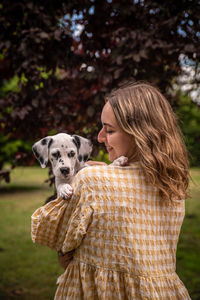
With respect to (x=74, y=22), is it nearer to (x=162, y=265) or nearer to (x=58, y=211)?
(x=58, y=211)

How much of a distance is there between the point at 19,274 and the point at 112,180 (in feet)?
16.6

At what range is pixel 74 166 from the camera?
193 cm

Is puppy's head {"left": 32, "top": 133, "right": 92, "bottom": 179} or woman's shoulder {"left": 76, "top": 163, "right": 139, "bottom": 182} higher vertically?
puppy's head {"left": 32, "top": 133, "right": 92, "bottom": 179}

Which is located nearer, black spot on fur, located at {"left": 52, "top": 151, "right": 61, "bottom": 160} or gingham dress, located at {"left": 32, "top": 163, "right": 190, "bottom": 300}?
gingham dress, located at {"left": 32, "top": 163, "right": 190, "bottom": 300}

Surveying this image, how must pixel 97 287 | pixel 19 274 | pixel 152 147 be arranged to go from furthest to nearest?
pixel 19 274
pixel 152 147
pixel 97 287

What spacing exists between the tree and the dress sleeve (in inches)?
54.5

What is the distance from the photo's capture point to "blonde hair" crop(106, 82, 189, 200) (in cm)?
176

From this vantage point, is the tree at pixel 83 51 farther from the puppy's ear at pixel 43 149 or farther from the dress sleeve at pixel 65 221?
the dress sleeve at pixel 65 221

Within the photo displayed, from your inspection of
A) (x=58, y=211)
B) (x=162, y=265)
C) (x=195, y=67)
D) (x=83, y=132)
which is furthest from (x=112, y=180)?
(x=195, y=67)

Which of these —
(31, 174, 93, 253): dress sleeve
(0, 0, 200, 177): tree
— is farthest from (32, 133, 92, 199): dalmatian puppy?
(0, 0, 200, 177): tree

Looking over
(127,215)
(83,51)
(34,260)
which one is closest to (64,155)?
(127,215)

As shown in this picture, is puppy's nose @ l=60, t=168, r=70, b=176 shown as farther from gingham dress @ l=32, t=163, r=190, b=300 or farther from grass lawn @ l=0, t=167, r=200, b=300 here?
grass lawn @ l=0, t=167, r=200, b=300

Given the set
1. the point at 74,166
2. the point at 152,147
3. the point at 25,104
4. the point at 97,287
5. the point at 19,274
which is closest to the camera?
the point at 97,287

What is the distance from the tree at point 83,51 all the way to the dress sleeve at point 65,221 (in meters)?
1.38
